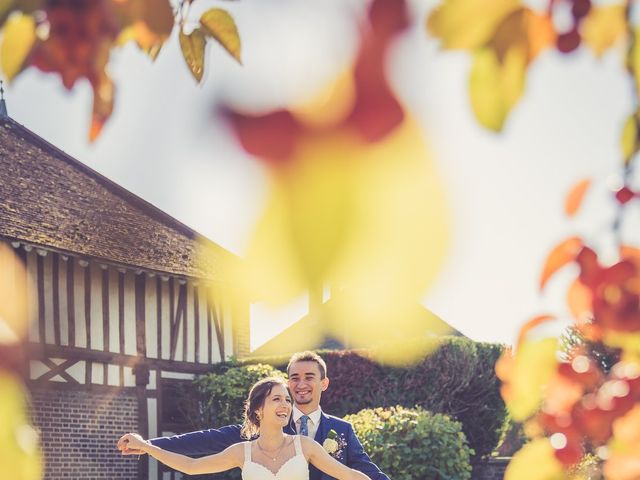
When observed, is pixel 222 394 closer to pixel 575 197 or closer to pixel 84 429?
pixel 84 429

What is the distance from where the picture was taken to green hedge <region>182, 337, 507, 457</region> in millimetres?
16703

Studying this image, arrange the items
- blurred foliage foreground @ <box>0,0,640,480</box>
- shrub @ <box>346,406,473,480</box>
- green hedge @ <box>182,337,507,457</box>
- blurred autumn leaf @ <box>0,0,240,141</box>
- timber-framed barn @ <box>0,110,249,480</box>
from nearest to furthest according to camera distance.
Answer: blurred foliage foreground @ <box>0,0,640,480</box> < blurred autumn leaf @ <box>0,0,240,141</box> < shrub @ <box>346,406,473,480</box> < timber-framed barn @ <box>0,110,249,480</box> < green hedge @ <box>182,337,507,457</box>

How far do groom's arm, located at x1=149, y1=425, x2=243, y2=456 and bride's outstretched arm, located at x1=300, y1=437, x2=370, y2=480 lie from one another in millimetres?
568

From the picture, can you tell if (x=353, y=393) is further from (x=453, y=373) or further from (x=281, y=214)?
(x=281, y=214)

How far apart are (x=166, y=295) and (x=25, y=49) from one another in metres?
17.6

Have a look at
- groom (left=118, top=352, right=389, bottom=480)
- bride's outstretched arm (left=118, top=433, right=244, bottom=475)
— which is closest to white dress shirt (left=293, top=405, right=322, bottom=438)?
groom (left=118, top=352, right=389, bottom=480)

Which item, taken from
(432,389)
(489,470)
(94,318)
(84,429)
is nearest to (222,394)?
(84,429)

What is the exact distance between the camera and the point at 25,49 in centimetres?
87

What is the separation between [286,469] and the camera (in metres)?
6.75

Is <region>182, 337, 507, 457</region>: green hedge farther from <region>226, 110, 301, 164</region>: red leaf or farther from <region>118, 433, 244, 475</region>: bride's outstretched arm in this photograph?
<region>226, 110, 301, 164</region>: red leaf

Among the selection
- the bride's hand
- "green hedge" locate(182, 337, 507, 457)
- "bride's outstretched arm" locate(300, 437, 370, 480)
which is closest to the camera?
the bride's hand

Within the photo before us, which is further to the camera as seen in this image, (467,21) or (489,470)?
(489,470)

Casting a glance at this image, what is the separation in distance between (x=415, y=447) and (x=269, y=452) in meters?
6.13

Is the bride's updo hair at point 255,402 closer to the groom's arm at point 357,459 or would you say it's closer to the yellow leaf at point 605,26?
the groom's arm at point 357,459
